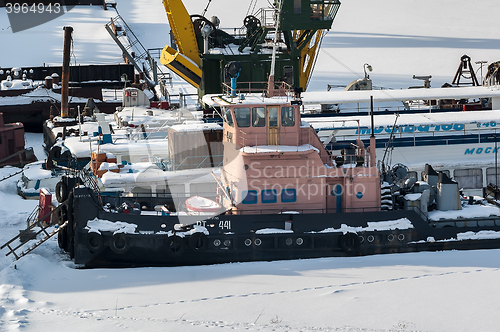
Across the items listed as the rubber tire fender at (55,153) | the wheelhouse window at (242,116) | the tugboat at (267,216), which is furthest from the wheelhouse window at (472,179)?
the rubber tire fender at (55,153)

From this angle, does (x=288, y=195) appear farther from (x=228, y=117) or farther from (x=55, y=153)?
(x=55, y=153)

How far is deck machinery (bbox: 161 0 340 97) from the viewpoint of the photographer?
29531 mm

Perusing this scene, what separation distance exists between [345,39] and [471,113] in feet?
114

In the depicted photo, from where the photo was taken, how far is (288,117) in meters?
16.6

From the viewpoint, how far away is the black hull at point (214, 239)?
16344 millimetres

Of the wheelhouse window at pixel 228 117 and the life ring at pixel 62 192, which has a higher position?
the wheelhouse window at pixel 228 117

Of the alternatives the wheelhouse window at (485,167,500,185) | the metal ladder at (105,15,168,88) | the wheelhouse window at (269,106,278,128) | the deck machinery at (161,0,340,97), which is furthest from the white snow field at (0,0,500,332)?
the metal ladder at (105,15,168,88)

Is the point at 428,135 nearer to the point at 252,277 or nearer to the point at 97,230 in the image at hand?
the point at 252,277

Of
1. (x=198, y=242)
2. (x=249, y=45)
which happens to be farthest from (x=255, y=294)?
(x=249, y=45)

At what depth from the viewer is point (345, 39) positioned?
59.0 meters

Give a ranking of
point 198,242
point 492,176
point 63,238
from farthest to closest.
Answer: point 492,176, point 63,238, point 198,242

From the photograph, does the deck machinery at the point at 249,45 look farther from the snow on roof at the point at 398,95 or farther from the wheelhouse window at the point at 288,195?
the wheelhouse window at the point at 288,195

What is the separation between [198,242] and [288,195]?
266cm

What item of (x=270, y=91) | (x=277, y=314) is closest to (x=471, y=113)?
(x=270, y=91)
